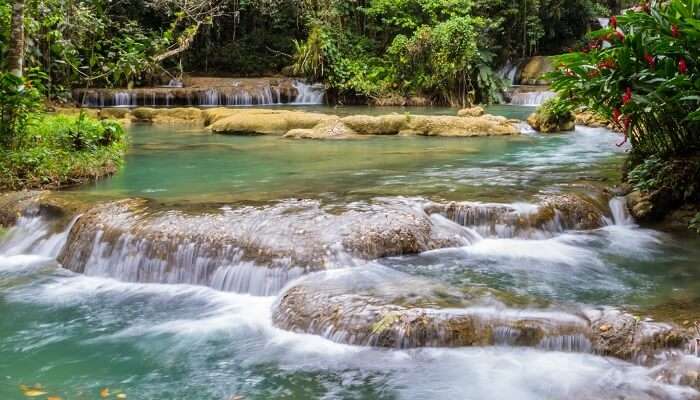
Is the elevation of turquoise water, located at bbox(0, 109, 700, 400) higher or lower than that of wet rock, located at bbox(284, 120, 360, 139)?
lower

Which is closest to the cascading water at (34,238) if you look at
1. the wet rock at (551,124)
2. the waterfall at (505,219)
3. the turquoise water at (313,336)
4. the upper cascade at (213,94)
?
the turquoise water at (313,336)

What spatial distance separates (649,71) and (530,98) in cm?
1940

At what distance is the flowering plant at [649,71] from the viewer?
665cm

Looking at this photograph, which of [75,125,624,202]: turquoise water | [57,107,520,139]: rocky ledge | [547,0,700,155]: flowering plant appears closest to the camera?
[547,0,700,155]: flowering plant

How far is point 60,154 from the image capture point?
32.9 ft

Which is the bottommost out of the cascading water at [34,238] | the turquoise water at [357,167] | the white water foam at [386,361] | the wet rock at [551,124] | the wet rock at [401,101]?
the white water foam at [386,361]

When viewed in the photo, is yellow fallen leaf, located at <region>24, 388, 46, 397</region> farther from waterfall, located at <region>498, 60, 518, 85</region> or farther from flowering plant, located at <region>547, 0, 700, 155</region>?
waterfall, located at <region>498, 60, 518, 85</region>

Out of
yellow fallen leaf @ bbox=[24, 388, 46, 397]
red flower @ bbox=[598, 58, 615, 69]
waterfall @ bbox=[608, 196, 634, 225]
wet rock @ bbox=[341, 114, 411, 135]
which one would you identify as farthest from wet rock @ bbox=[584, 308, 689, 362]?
wet rock @ bbox=[341, 114, 411, 135]

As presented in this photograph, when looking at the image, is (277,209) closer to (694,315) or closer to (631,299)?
(631,299)

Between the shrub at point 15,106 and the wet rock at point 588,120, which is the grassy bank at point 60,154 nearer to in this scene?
the shrub at point 15,106

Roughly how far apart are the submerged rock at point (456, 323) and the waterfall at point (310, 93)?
22.3m

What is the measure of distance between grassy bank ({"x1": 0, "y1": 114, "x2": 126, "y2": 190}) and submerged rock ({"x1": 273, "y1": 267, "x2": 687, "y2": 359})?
5.45 meters

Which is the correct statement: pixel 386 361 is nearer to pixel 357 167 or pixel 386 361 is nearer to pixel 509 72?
pixel 357 167

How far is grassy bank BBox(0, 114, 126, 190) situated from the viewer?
30.4 ft
